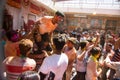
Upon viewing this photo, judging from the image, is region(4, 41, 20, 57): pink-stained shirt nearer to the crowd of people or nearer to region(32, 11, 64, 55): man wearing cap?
the crowd of people

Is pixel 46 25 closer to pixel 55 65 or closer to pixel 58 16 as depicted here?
pixel 58 16

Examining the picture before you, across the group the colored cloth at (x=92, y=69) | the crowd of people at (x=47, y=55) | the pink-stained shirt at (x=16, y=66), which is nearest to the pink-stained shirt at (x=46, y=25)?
the crowd of people at (x=47, y=55)

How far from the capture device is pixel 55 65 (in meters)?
2.79

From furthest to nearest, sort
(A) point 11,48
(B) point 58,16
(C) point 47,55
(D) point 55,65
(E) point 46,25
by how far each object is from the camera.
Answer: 1. (E) point 46,25
2. (B) point 58,16
3. (C) point 47,55
4. (A) point 11,48
5. (D) point 55,65

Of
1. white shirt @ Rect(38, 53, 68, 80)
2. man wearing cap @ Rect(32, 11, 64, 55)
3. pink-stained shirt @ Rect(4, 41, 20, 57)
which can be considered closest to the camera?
white shirt @ Rect(38, 53, 68, 80)

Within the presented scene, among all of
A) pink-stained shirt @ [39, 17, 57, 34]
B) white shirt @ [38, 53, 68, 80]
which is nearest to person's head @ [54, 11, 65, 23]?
pink-stained shirt @ [39, 17, 57, 34]

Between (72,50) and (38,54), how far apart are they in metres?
0.60

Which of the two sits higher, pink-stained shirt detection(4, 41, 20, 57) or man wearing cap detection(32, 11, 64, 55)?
man wearing cap detection(32, 11, 64, 55)

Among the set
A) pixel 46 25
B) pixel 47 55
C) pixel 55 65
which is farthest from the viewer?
pixel 46 25

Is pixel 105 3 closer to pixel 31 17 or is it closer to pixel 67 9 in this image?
pixel 67 9

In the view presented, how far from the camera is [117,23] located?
27109 mm

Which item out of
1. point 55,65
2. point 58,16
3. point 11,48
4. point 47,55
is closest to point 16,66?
point 55,65

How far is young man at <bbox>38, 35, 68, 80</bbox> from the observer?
9.08 feet

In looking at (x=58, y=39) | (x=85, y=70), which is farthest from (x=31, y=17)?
(x=58, y=39)
